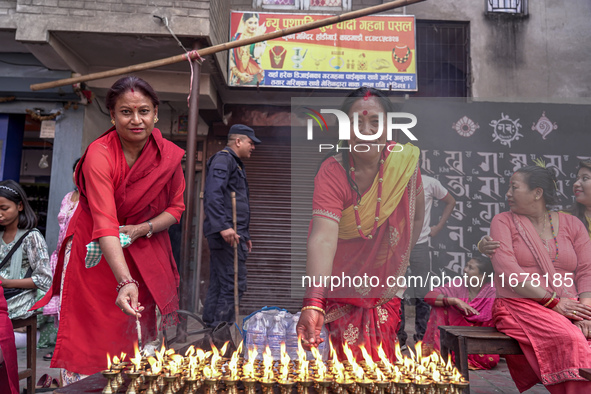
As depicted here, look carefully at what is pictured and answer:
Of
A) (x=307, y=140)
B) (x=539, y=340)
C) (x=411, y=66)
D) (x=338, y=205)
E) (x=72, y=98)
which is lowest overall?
(x=539, y=340)

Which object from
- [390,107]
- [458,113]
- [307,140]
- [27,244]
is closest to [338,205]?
[307,140]

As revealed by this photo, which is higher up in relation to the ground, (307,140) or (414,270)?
(307,140)

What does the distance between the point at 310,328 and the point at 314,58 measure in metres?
4.59

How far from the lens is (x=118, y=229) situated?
85.8 inches

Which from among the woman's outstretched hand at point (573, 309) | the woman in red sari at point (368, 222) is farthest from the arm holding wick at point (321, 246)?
the woman's outstretched hand at point (573, 309)

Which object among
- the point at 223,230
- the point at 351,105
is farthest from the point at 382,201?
the point at 223,230

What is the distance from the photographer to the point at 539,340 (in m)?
2.67

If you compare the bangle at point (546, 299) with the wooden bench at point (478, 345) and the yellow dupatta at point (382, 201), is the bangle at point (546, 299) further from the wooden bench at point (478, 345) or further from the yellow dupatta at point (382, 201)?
the yellow dupatta at point (382, 201)

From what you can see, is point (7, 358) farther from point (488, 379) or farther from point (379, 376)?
point (488, 379)

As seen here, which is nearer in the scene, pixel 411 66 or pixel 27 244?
pixel 27 244

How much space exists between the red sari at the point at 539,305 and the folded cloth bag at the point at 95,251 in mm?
2365

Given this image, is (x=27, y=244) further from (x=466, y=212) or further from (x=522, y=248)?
(x=522, y=248)

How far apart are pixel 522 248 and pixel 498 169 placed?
0.58 meters

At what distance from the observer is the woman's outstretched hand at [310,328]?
7.63ft
